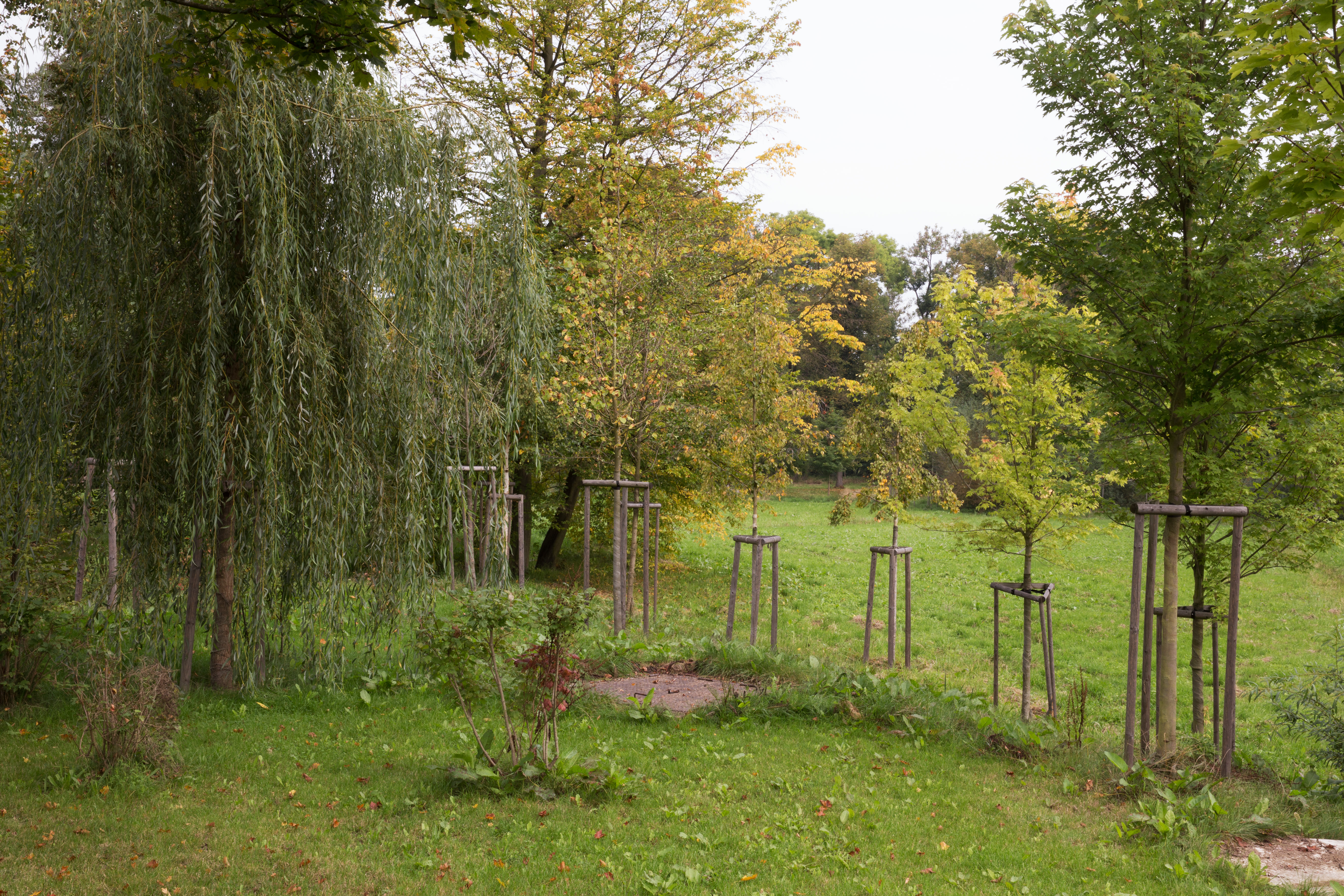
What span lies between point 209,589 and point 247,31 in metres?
4.56

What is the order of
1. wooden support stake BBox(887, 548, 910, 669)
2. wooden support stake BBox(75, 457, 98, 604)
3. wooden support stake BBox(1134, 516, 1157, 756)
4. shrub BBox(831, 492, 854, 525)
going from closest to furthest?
1. wooden support stake BBox(1134, 516, 1157, 756)
2. wooden support stake BBox(75, 457, 98, 604)
3. wooden support stake BBox(887, 548, 910, 669)
4. shrub BBox(831, 492, 854, 525)

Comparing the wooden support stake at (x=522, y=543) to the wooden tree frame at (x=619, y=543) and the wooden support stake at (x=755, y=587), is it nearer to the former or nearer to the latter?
the wooden tree frame at (x=619, y=543)

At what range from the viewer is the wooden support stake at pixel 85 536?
6.88 m

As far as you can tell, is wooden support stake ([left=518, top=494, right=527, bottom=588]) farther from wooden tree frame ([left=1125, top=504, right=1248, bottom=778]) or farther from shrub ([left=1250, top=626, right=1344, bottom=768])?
shrub ([left=1250, top=626, right=1344, bottom=768])

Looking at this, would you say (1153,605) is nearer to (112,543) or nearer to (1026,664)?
(1026,664)

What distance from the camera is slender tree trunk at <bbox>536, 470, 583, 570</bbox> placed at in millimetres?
15875

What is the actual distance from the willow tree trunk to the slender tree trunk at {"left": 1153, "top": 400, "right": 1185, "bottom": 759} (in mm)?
900

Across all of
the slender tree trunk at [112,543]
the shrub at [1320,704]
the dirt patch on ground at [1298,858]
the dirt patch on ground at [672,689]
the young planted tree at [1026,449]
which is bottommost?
the dirt patch on ground at [672,689]

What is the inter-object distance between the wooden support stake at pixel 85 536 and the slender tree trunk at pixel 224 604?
972 millimetres

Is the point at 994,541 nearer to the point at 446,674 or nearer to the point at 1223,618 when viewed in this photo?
the point at 1223,618

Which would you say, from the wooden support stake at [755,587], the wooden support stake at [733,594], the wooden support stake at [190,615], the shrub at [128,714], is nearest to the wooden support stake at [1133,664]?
the wooden support stake at [755,587]

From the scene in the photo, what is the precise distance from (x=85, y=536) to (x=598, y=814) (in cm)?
508

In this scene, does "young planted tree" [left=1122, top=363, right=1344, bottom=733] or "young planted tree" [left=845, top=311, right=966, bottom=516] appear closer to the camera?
"young planted tree" [left=1122, top=363, right=1344, bottom=733]

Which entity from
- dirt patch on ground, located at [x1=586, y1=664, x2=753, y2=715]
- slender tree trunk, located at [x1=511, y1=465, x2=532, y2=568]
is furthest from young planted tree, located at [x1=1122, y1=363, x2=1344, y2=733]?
slender tree trunk, located at [x1=511, y1=465, x2=532, y2=568]
